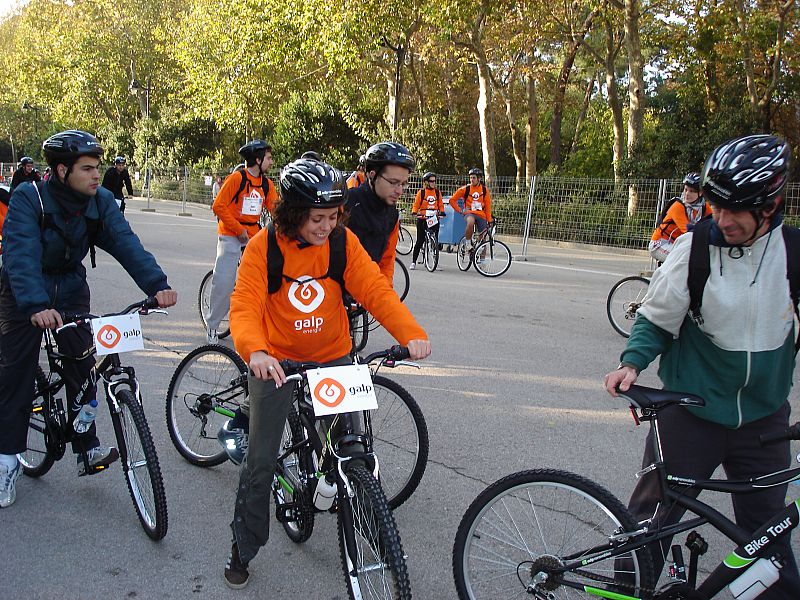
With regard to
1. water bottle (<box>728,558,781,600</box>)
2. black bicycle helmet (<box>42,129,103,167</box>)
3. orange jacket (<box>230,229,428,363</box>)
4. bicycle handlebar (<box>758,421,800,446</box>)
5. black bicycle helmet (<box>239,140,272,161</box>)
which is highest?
black bicycle helmet (<box>239,140,272,161</box>)

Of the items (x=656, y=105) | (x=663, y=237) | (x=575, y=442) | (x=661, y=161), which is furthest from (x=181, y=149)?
(x=575, y=442)

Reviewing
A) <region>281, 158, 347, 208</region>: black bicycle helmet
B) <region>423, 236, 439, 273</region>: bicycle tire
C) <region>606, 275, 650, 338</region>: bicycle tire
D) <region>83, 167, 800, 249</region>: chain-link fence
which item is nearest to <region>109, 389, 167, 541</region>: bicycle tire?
<region>281, 158, 347, 208</region>: black bicycle helmet

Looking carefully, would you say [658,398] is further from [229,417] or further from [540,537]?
[229,417]

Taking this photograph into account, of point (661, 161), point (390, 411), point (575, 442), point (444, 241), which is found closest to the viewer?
point (390, 411)

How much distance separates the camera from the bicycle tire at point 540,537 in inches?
100

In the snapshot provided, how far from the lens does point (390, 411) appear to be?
161 inches

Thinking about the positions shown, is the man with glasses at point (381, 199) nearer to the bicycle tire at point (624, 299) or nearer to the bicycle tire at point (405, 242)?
the bicycle tire at point (624, 299)

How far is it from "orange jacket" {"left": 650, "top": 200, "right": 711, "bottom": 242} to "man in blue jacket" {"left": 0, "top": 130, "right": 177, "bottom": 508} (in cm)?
614

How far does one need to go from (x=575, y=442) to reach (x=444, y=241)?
414 inches

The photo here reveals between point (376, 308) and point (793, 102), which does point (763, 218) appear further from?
point (793, 102)

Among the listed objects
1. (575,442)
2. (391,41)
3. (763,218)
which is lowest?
(575,442)

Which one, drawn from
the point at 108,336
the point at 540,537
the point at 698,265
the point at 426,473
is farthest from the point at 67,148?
the point at 698,265

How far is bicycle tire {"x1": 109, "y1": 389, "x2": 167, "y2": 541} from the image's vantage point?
359cm

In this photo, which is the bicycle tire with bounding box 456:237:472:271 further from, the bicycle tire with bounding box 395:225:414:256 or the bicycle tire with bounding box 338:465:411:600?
the bicycle tire with bounding box 338:465:411:600
